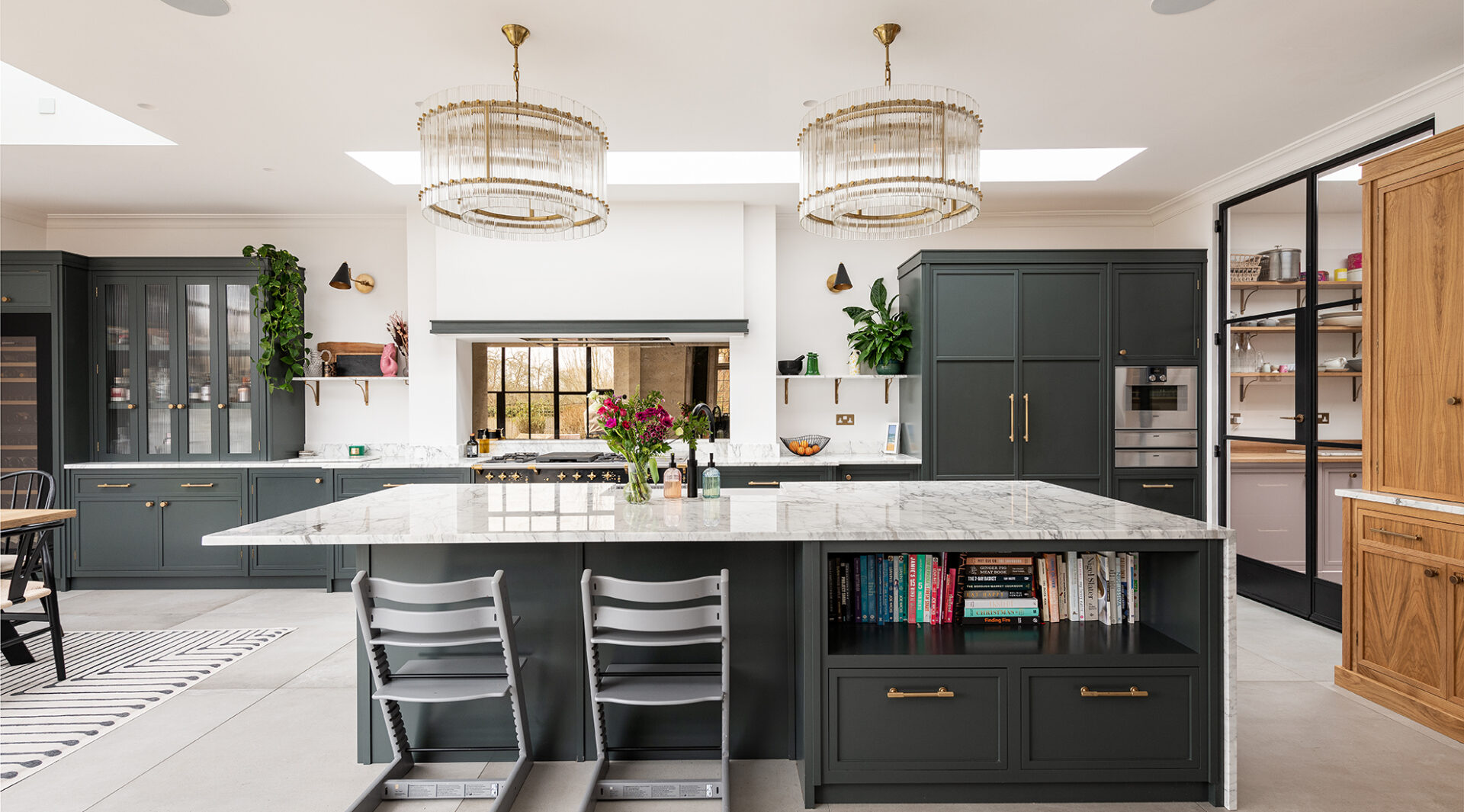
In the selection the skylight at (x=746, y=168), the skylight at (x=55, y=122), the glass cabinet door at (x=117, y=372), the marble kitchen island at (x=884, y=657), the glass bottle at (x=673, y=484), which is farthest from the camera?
the glass cabinet door at (x=117, y=372)

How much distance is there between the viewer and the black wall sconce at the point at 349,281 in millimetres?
5488

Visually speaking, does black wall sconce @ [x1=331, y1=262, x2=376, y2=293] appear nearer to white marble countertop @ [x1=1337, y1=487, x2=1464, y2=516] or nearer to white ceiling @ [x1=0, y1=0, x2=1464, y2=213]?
white ceiling @ [x1=0, y1=0, x2=1464, y2=213]

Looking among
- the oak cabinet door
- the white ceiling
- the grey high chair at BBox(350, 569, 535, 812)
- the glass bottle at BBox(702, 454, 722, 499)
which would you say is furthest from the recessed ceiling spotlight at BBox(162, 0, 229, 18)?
the oak cabinet door

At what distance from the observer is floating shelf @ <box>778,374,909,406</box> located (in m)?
5.56

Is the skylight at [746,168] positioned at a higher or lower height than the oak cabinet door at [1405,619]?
higher

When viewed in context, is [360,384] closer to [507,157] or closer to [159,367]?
[159,367]

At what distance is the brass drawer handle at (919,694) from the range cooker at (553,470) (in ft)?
9.66

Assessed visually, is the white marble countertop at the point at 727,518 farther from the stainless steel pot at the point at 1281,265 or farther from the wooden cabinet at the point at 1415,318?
the stainless steel pot at the point at 1281,265

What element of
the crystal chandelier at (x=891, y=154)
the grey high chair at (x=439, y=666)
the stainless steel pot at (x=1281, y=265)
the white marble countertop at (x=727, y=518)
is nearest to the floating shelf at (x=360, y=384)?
the white marble countertop at (x=727, y=518)

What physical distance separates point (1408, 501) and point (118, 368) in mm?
7514

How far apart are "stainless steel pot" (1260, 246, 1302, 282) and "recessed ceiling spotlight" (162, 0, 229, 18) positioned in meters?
5.39

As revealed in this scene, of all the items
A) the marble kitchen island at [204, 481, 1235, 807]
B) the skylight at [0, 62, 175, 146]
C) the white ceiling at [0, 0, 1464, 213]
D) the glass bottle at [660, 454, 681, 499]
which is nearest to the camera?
the marble kitchen island at [204, 481, 1235, 807]

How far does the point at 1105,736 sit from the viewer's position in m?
2.37

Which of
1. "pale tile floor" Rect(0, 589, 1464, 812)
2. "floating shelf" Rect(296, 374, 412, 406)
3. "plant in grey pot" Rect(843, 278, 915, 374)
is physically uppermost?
"plant in grey pot" Rect(843, 278, 915, 374)
